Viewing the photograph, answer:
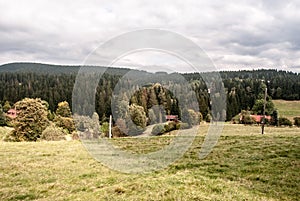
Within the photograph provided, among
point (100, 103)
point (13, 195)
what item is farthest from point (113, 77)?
point (13, 195)

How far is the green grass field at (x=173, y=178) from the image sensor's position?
31.7ft

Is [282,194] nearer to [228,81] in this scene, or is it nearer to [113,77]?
[113,77]

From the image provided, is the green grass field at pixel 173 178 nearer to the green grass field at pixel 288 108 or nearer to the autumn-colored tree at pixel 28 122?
the autumn-colored tree at pixel 28 122

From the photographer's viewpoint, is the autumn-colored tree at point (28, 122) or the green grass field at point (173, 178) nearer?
the green grass field at point (173, 178)

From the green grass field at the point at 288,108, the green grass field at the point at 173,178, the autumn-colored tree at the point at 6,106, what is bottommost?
the autumn-colored tree at the point at 6,106

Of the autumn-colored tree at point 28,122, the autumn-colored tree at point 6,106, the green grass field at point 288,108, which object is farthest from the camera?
the autumn-colored tree at point 6,106

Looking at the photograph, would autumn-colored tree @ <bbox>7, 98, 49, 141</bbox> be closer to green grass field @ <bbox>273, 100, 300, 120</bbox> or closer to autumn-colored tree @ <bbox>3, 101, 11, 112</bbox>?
autumn-colored tree @ <bbox>3, 101, 11, 112</bbox>

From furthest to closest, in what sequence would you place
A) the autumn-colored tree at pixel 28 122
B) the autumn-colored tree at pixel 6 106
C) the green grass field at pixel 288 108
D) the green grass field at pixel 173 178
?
the autumn-colored tree at pixel 6 106
the green grass field at pixel 288 108
the autumn-colored tree at pixel 28 122
the green grass field at pixel 173 178

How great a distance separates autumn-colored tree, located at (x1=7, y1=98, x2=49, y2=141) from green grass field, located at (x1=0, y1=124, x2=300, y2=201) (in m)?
35.2

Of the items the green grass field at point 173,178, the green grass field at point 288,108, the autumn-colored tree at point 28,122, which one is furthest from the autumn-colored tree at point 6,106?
the green grass field at point 173,178

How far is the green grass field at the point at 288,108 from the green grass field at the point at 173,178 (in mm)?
85514

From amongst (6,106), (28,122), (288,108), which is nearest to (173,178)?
(28,122)

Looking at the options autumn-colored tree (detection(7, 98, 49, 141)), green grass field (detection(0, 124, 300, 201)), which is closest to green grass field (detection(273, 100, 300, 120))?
autumn-colored tree (detection(7, 98, 49, 141))

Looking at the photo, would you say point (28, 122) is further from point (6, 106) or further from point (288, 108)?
point (288, 108)
